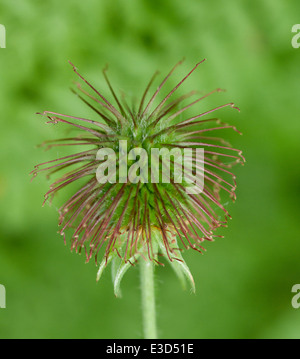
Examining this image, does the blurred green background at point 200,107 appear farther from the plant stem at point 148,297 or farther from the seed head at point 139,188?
the seed head at point 139,188

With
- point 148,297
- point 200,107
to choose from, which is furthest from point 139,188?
point 200,107

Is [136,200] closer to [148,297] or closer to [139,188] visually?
[139,188]

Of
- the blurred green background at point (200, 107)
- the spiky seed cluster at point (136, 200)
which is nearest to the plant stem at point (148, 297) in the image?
the spiky seed cluster at point (136, 200)

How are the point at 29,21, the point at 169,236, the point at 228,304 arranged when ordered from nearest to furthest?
the point at 169,236
the point at 29,21
the point at 228,304

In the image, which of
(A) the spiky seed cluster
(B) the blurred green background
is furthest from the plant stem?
(B) the blurred green background

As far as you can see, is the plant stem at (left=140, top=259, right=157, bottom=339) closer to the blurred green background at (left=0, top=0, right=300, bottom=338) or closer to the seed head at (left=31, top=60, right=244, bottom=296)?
the seed head at (left=31, top=60, right=244, bottom=296)

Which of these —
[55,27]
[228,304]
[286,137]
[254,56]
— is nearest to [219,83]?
[254,56]
